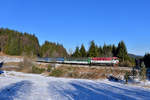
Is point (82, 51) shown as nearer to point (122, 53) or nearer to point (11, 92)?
point (122, 53)

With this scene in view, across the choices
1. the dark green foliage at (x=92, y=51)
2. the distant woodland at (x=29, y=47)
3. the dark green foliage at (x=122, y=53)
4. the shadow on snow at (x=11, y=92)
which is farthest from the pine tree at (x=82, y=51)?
the shadow on snow at (x=11, y=92)

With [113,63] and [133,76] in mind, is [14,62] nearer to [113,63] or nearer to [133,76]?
[113,63]

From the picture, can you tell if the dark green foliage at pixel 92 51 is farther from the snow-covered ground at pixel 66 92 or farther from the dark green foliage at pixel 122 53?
the snow-covered ground at pixel 66 92

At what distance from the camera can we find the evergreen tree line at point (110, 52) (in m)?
53.6

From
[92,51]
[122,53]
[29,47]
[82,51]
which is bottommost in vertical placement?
[122,53]

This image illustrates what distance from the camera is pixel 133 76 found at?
3316cm

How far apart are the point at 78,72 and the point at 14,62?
3338 centimetres

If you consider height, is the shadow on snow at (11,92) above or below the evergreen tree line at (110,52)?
below

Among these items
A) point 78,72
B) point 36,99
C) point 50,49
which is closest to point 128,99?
point 36,99

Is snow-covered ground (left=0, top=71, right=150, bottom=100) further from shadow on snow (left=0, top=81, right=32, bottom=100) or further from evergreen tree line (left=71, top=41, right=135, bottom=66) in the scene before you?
evergreen tree line (left=71, top=41, right=135, bottom=66)

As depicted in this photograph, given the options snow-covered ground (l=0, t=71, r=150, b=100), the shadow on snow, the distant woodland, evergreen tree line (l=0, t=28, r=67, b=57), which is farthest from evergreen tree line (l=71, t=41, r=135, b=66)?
the shadow on snow

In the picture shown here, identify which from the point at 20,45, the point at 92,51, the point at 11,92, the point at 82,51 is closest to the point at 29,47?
the point at 20,45

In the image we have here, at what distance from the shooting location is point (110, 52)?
59281 mm

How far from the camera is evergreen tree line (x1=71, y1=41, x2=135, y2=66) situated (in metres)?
53.6
